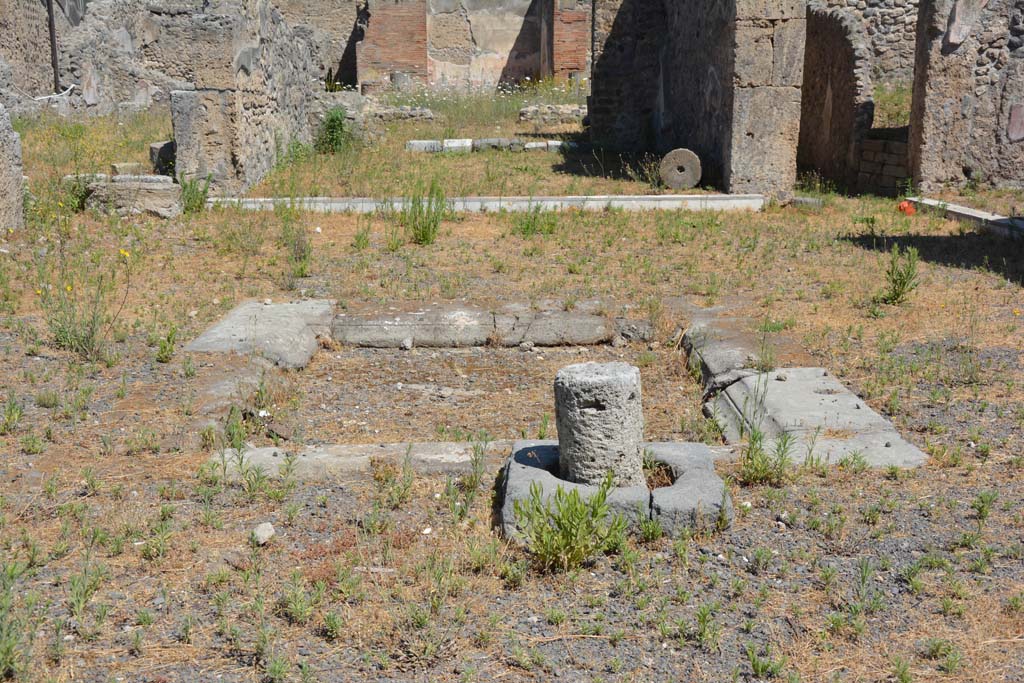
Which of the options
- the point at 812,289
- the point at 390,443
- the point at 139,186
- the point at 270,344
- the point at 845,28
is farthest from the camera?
the point at 845,28

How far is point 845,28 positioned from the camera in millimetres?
12289

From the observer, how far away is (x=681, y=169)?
1169 centimetres

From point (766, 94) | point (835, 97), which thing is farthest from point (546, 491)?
point (835, 97)

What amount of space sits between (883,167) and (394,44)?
14668 millimetres

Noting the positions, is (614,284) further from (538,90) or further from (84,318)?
(538,90)

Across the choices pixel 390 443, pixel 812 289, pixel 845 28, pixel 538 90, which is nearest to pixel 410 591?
pixel 390 443

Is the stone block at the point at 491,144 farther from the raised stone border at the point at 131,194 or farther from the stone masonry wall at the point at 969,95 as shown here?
the raised stone border at the point at 131,194

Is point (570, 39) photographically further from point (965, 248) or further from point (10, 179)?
point (10, 179)

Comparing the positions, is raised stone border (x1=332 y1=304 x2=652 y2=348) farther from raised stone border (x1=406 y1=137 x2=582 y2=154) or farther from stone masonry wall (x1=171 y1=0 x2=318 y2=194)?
raised stone border (x1=406 y1=137 x2=582 y2=154)

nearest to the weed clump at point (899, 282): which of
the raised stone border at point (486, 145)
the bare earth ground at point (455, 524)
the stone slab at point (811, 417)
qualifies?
the bare earth ground at point (455, 524)

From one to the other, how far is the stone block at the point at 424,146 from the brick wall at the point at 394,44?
887cm

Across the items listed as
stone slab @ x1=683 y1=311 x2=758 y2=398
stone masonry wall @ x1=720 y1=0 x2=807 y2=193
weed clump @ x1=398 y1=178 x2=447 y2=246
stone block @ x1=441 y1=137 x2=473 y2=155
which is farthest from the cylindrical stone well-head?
stone block @ x1=441 y1=137 x2=473 y2=155

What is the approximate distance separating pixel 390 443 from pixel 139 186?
6.06 metres

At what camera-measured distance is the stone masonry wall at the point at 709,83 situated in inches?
430
